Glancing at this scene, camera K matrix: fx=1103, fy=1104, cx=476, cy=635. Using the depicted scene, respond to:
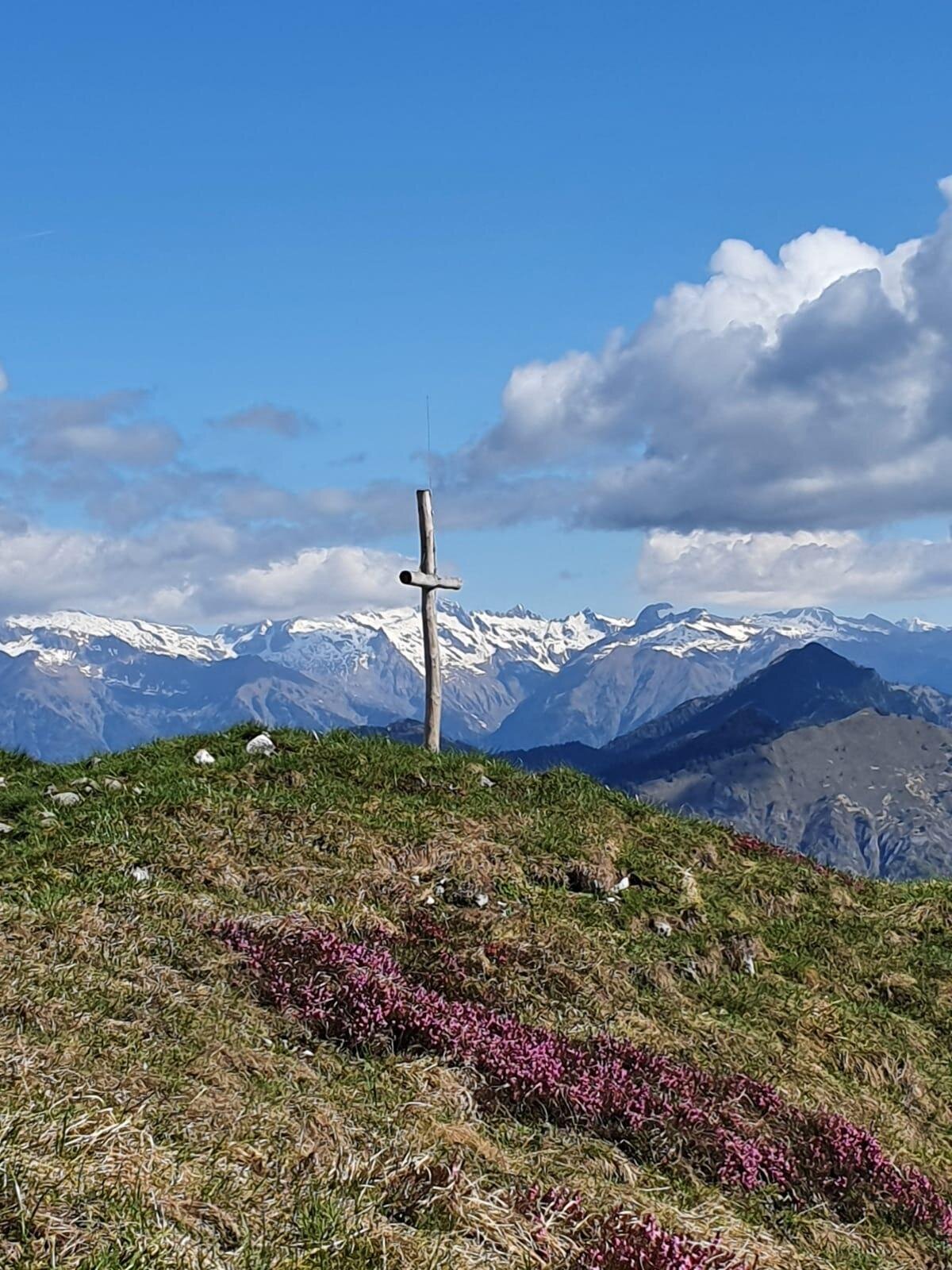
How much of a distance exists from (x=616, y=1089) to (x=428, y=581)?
1554 cm

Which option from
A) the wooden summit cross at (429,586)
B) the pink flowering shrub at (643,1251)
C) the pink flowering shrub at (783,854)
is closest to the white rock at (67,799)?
the wooden summit cross at (429,586)

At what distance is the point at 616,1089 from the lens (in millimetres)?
11406

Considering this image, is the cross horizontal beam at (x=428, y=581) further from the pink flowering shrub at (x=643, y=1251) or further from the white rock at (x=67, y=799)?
the pink flowering shrub at (x=643, y=1251)

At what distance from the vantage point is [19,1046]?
8.96m

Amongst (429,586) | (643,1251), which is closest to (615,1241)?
(643,1251)

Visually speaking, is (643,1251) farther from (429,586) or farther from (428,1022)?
(429,586)

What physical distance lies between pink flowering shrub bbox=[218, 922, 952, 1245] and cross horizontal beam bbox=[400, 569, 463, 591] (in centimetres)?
1268

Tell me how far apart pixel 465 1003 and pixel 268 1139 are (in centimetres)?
504

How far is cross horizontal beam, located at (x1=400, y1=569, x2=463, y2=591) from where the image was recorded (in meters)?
25.2

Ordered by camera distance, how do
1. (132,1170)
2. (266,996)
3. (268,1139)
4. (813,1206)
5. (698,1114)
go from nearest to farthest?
(132,1170), (268,1139), (813,1206), (698,1114), (266,996)

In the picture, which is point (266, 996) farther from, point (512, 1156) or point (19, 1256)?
point (19, 1256)

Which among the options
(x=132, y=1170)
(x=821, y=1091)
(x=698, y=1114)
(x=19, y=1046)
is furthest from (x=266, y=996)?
(x=821, y=1091)

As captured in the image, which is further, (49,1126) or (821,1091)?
(821,1091)

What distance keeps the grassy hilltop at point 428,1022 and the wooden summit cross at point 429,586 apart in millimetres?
3140
